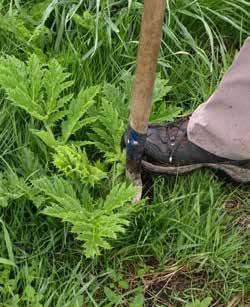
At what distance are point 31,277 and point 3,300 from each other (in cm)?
10

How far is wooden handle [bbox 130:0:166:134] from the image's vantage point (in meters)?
1.65

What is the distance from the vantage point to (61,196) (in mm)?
1910

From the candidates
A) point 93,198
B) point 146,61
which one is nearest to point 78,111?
point 93,198

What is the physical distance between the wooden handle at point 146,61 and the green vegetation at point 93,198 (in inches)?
8.0

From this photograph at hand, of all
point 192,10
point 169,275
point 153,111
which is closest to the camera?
point 169,275

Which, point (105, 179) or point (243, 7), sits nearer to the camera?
point (105, 179)

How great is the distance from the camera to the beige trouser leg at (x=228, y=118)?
6.57ft

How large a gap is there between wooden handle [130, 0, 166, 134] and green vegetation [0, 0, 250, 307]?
0.20m

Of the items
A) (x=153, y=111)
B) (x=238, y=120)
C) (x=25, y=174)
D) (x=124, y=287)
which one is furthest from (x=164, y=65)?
(x=124, y=287)

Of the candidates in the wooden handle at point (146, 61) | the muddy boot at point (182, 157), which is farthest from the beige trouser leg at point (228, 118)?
the wooden handle at point (146, 61)

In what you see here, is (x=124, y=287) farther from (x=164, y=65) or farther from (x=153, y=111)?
(x=164, y=65)

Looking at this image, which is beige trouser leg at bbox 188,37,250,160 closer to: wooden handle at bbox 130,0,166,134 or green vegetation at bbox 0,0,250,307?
green vegetation at bbox 0,0,250,307

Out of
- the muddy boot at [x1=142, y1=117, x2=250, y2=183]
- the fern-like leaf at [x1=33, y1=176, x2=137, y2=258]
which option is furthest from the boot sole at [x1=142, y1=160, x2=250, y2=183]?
the fern-like leaf at [x1=33, y1=176, x2=137, y2=258]

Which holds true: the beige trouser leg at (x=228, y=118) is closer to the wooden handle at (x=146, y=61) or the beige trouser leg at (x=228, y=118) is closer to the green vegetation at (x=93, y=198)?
the green vegetation at (x=93, y=198)
